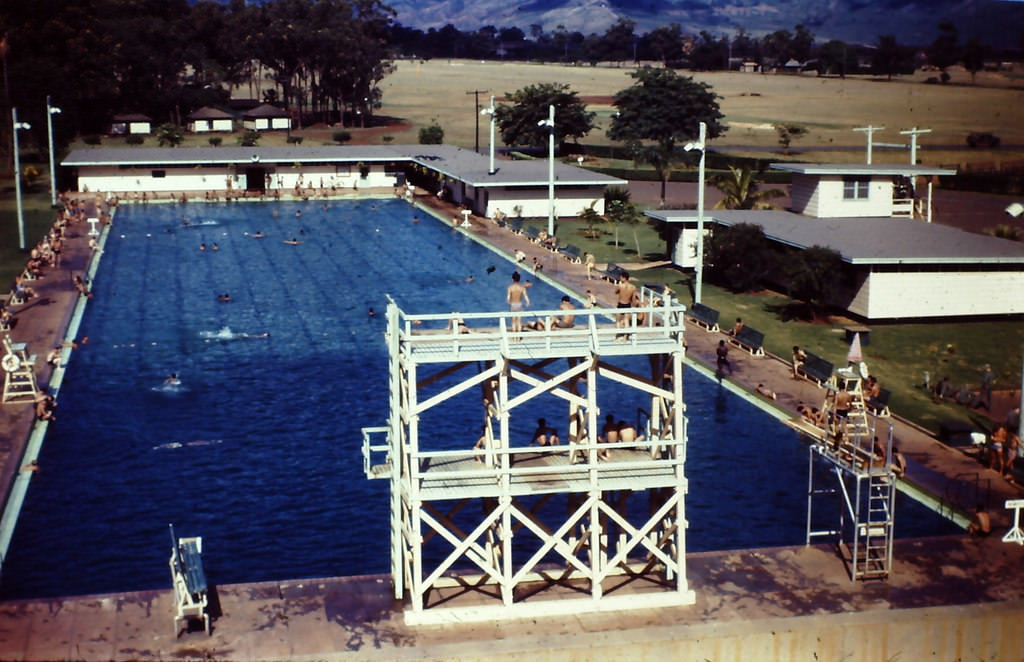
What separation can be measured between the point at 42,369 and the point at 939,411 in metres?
28.4

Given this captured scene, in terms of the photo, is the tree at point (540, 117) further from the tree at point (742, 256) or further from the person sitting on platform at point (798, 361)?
the person sitting on platform at point (798, 361)

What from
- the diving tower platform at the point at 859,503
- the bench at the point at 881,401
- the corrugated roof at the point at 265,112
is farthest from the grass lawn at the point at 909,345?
the corrugated roof at the point at 265,112

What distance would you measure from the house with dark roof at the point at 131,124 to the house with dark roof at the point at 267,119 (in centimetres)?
1080

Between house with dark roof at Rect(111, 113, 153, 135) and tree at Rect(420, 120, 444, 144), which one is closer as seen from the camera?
tree at Rect(420, 120, 444, 144)

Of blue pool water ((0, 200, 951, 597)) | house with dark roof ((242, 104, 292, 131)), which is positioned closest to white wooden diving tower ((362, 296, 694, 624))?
blue pool water ((0, 200, 951, 597))

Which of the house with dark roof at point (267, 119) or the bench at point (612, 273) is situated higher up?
the house with dark roof at point (267, 119)

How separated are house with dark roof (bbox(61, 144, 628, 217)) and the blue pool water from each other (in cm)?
1932

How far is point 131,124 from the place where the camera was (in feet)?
433

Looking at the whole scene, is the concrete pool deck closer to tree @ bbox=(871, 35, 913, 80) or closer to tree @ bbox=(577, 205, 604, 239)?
tree @ bbox=(577, 205, 604, 239)

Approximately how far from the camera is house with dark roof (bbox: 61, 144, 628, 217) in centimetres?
8238

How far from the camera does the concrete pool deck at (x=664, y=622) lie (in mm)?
20719

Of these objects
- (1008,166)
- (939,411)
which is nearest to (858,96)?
(1008,166)

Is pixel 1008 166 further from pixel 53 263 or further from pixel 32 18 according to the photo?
pixel 32 18

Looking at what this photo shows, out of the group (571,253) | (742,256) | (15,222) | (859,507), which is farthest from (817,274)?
(15,222)
